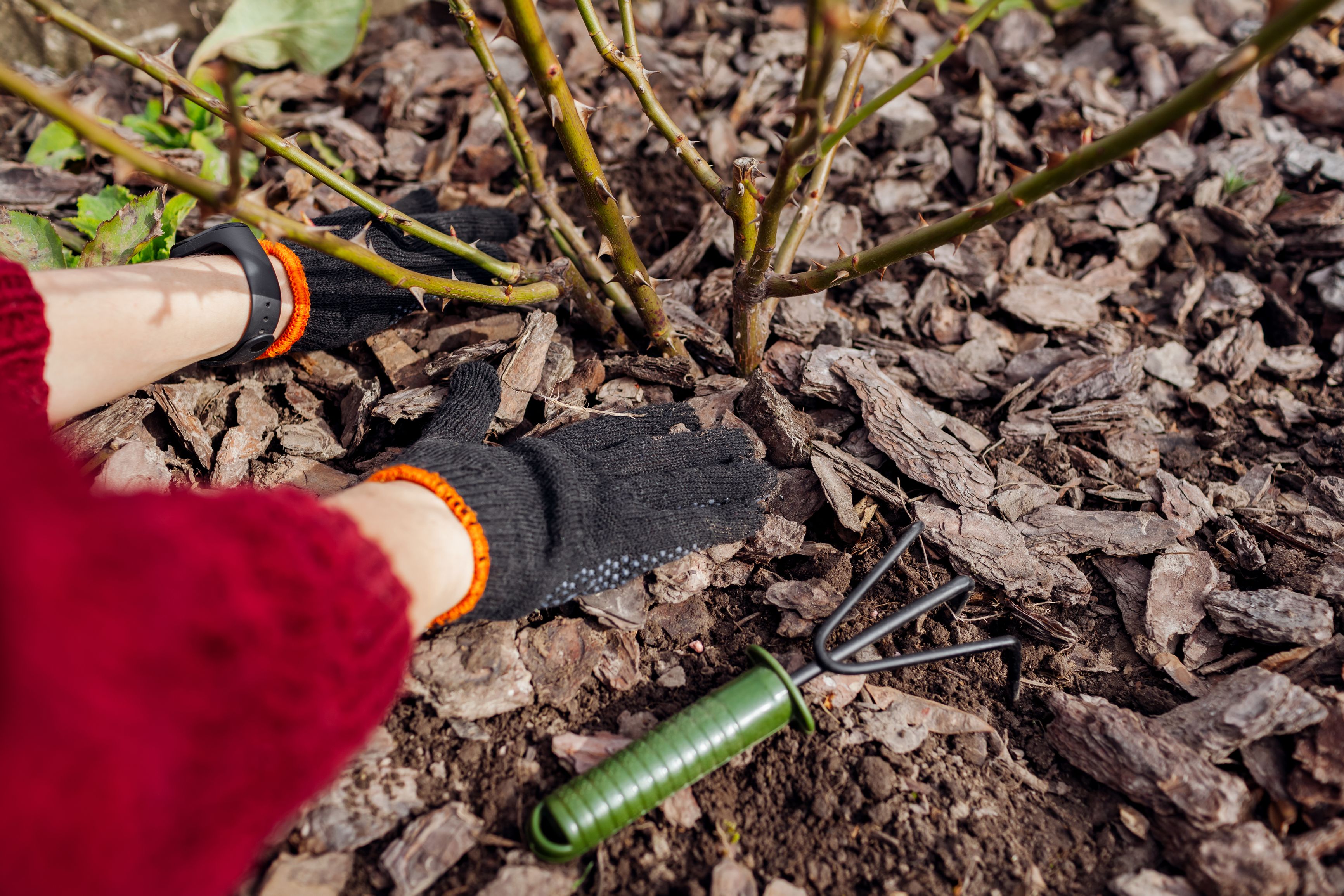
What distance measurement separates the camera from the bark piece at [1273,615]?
178 cm

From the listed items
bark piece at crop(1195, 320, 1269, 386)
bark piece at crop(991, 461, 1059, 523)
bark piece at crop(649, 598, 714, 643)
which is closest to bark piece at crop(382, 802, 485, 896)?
bark piece at crop(649, 598, 714, 643)

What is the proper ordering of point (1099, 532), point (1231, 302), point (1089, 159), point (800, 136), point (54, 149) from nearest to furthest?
point (1089, 159)
point (800, 136)
point (1099, 532)
point (1231, 302)
point (54, 149)

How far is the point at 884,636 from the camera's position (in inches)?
73.0

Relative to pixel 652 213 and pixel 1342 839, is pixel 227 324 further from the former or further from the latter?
pixel 1342 839

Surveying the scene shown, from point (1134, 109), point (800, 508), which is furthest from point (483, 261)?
point (1134, 109)

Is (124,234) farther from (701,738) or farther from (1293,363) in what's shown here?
(1293,363)

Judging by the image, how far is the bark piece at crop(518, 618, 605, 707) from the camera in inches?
70.0

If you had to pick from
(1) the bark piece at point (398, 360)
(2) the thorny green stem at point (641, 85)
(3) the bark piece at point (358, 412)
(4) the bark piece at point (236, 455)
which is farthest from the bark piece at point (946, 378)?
(4) the bark piece at point (236, 455)

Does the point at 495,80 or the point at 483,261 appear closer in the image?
the point at 495,80

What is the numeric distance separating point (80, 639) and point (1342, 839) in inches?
87.3

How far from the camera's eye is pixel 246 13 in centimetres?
288

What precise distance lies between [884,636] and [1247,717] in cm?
76

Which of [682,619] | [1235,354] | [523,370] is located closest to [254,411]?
[523,370]

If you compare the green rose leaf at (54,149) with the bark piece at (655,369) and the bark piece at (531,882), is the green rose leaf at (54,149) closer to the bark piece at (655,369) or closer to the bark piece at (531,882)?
the bark piece at (655,369)
